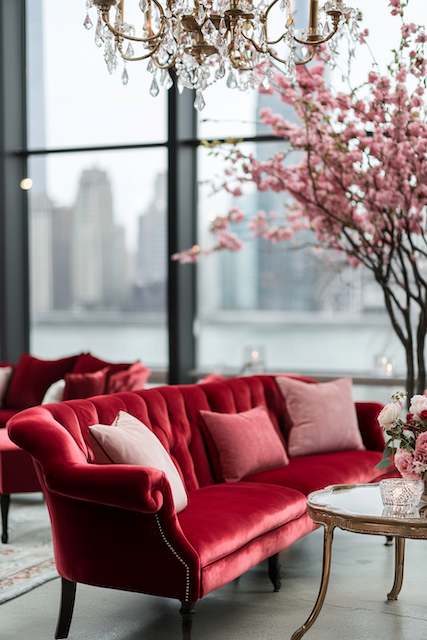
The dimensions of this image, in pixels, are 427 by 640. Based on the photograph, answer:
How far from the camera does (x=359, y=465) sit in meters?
5.00

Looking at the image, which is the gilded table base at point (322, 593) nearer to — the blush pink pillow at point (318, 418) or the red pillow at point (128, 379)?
the blush pink pillow at point (318, 418)

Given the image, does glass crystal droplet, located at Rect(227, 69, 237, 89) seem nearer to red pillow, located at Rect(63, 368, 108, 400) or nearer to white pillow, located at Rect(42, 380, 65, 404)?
red pillow, located at Rect(63, 368, 108, 400)

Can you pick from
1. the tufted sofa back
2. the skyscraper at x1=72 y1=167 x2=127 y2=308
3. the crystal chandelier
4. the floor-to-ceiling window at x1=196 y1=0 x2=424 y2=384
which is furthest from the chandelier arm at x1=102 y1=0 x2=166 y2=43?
the skyscraper at x1=72 y1=167 x2=127 y2=308

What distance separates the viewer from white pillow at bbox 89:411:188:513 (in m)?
3.69

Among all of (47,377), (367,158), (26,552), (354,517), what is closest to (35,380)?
(47,377)

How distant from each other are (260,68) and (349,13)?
1456mm

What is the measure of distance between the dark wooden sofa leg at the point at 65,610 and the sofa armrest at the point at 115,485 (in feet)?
1.33

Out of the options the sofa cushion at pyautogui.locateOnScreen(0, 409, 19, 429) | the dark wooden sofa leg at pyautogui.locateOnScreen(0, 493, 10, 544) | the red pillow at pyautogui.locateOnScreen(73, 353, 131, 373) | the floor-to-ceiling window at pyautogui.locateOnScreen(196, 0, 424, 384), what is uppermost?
the floor-to-ceiling window at pyautogui.locateOnScreen(196, 0, 424, 384)

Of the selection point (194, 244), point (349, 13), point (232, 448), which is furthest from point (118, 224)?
point (349, 13)

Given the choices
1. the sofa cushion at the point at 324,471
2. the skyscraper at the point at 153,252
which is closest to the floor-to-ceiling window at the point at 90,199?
the skyscraper at the point at 153,252

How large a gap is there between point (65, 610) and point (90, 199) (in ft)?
14.6

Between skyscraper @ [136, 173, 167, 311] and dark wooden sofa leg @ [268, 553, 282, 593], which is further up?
skyscraper @ [136, 173, 167, 311]

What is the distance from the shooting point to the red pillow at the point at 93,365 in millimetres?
6312

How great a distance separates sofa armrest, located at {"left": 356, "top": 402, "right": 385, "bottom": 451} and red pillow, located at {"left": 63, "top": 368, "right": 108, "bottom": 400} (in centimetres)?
163
